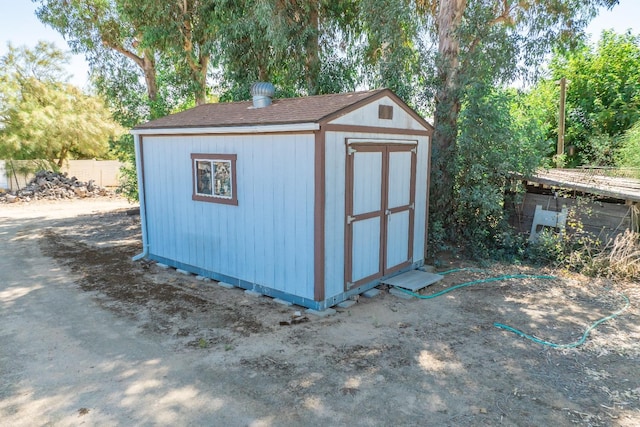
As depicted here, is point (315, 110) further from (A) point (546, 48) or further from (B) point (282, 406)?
(A) point (546, 48)

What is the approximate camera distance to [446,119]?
296 inches

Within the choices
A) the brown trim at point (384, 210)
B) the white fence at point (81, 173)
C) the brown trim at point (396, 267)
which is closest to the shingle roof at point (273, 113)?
the brown trim at point (384, 210)

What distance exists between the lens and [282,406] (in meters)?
3.04

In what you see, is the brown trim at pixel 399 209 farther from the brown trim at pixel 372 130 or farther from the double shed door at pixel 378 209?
the brown trim at pixel 372 130

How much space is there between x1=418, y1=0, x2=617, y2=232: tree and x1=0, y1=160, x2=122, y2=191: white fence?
634 inches

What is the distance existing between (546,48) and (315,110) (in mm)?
6200

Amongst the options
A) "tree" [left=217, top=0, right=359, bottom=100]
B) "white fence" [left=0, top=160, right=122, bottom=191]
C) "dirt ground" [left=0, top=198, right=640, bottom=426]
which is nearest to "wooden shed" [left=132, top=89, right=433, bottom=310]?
"dirt ground" [left=0, top=198, right=640, bottom=426]

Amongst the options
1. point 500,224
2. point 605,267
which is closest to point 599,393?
point 605,267

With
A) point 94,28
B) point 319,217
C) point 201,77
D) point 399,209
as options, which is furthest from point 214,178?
point 94,28

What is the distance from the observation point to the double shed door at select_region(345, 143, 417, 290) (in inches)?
203

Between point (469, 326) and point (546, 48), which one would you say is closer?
point (469, 326)

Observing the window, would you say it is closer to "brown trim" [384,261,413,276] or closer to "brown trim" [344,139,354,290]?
"brown trim" [344,139,354,290]

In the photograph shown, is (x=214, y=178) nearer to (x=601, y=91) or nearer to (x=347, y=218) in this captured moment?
(x=347, y=218)

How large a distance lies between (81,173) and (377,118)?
59.4 feet
